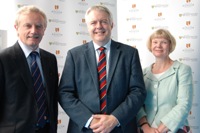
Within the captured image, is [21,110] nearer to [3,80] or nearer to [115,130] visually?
[3,80]

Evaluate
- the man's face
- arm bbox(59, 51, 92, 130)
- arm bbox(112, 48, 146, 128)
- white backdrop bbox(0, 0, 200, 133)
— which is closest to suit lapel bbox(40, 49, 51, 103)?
arm bbox(59, 51, 92, 130)

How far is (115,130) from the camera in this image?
2211 millimetres

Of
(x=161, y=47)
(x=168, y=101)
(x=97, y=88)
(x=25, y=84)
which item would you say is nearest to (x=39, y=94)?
(x=25, y=84)

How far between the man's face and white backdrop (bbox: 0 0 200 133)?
130 cm

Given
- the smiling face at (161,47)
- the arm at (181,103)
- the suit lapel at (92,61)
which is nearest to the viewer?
the suit lapel at (92,61)

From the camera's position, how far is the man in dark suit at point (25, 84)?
6.48ft

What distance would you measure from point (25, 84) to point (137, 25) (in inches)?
91.8

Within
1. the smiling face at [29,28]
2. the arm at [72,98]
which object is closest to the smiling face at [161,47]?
the arm at [72,98]

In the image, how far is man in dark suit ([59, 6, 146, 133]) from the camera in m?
2.14

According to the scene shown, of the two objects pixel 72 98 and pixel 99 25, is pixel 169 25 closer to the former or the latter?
pixel 99 25

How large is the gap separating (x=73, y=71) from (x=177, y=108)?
3.22 ft

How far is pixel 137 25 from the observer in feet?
13.0

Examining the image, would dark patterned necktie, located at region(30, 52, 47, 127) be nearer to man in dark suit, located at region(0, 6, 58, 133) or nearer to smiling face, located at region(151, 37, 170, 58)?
man in dark suit, located at region(0, 6, 58, 133)

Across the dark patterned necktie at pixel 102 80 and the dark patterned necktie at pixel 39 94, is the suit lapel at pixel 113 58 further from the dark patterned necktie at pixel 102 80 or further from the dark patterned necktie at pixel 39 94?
the dark patterned necktie at pixel 39 94
